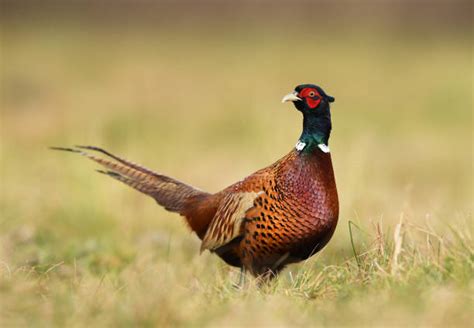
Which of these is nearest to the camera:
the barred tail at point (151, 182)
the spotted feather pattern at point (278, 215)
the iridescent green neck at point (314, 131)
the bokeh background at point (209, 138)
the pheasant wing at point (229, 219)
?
the bokeh background at point (209, 138)

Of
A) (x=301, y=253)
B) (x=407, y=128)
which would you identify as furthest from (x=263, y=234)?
(x=407, y=128)

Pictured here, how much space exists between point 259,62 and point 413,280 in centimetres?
1365

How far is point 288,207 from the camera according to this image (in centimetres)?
436

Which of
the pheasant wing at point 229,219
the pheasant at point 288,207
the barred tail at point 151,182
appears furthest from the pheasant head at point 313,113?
the barred tail at point 151,182

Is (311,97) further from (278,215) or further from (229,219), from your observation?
(229,219)

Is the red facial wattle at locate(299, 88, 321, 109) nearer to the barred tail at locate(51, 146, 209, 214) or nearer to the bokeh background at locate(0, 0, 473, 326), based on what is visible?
the bokeh background at locate(0, 0, 473, 326)

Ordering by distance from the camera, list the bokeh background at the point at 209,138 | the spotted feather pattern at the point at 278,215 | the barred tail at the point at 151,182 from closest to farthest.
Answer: the bokeh background at the point at 209,138
the spotted feather pattern at the point at 278,215
the barred tail at the point at 151,182

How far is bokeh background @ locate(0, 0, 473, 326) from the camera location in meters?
3.59

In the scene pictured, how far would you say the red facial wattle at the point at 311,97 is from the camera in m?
4.47

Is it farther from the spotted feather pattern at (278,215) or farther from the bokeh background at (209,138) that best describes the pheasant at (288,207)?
the bokeh background at (209,138)

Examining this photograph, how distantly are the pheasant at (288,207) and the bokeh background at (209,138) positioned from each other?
0.19 meters

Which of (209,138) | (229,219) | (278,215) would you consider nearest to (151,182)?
(229,219)

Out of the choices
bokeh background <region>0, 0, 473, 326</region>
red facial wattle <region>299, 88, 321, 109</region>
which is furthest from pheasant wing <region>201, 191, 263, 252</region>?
red facial wattle <region>299, 88, 321, 109</region>

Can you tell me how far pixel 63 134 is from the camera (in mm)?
10445
